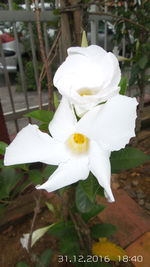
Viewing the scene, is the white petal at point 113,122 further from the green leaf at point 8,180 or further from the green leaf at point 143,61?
the green leaf at point 143,61

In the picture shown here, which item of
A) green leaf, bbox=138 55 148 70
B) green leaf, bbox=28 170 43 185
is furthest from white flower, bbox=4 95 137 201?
green leaf, bbox=138 55 148 70

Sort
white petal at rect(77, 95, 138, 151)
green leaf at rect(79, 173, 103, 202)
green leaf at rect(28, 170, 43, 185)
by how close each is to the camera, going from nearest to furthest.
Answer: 1. white petal at rect(77, 95, 138, 151)
2. green leaf at rect(79, 173, 103, 202)
3. green leaf at rect(28, 170, 43, 185)

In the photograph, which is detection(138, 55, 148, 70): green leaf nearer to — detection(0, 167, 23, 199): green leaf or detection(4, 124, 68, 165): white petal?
detection(0, 167, 23, 199): green leaf

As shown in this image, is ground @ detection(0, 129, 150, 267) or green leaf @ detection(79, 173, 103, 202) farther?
ground @ detection(0, 129, 150, 267)

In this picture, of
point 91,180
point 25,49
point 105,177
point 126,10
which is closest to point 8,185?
point 91,180

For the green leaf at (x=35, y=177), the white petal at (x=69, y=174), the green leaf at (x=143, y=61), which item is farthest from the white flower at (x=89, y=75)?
the green leaf at (x=143, y=61)

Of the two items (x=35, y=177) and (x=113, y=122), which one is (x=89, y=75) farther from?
(x=35, y=177)

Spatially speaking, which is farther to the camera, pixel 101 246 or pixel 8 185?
pixel 101 246

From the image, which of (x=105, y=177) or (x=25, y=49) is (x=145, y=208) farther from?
(x=25, y=49)
